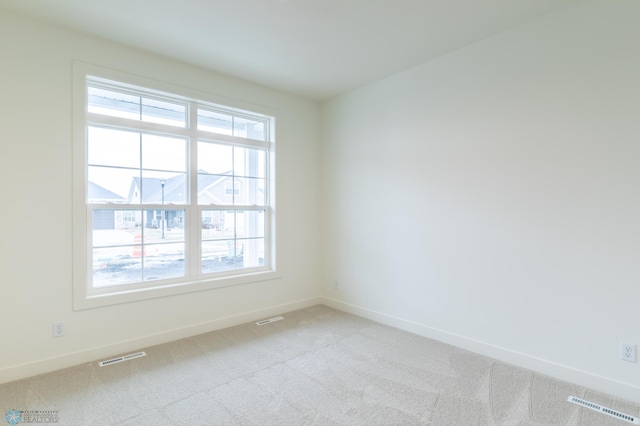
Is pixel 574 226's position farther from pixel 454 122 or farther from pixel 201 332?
pixel 201 332

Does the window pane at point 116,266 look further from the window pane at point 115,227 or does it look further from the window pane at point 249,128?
the window pane at point 249,128

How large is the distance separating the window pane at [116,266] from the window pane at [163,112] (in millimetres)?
1271

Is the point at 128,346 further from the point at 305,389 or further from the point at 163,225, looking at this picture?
the point at 305,389

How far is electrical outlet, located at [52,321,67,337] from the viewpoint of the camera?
8.43 feet

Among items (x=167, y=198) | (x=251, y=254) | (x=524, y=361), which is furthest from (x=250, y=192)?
(x=524, y=361)

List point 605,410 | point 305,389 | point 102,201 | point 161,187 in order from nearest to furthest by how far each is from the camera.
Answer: point 605,410, point 305,389, point 102,201, point 161,187

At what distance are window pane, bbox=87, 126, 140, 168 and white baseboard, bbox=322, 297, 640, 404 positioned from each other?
3020 millimetres

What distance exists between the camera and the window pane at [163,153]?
3.13 metres

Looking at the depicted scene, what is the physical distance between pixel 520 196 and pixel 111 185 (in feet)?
11.7

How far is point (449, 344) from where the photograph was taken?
9.95 ft

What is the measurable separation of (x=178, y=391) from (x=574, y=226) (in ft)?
10.2

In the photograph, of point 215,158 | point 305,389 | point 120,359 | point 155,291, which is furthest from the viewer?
point 215,158

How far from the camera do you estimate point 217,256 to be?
360 cm

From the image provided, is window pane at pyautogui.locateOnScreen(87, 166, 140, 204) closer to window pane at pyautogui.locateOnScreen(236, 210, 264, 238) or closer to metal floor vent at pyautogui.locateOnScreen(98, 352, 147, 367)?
window pane at pyautogui.locateOnScreen(236, 210, 264, 238)
